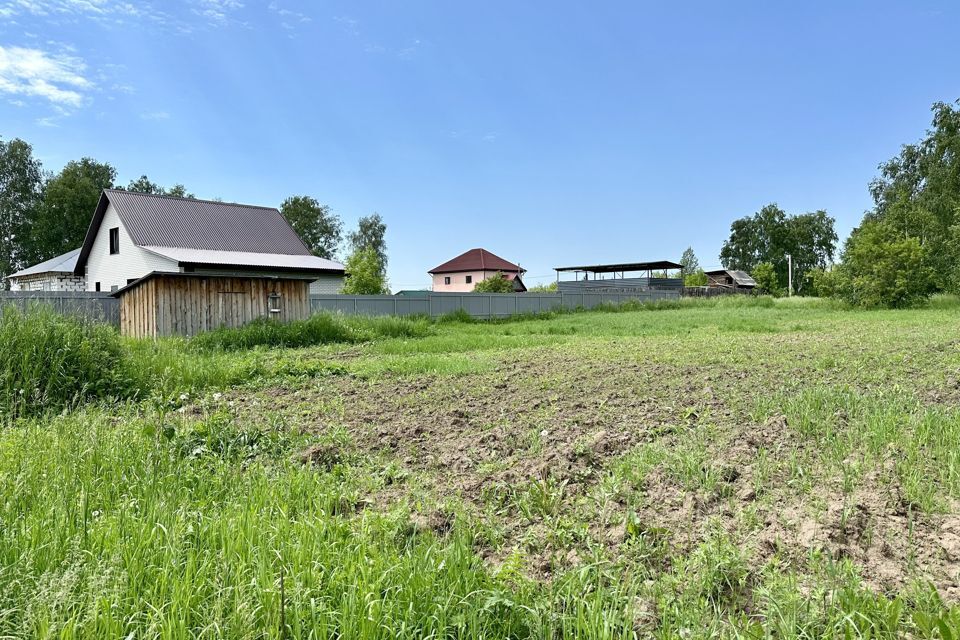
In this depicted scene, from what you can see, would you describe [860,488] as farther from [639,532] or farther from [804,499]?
[639,532]

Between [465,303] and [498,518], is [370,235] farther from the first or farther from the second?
[498,518]

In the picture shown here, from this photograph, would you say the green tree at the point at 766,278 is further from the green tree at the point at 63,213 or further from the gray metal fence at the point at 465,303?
the green tree at the point at 63,213

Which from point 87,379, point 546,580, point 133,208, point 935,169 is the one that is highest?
point 935,169

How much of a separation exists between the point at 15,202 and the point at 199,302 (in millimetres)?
41830

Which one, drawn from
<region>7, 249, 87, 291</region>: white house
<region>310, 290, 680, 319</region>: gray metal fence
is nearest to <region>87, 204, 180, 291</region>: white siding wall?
<region>7, 249, 87, 291</region>: white house

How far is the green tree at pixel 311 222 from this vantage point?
52812mm

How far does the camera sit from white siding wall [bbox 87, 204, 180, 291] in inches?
913

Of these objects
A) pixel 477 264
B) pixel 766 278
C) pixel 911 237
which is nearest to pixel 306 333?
pixel 911 237

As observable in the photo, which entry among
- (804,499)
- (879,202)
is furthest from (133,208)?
(879,202)

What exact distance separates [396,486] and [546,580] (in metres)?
1.35

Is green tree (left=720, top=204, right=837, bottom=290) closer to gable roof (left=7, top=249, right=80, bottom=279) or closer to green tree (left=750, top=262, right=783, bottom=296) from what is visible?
green tree (left=750, top=262, right=783, bottom=296)

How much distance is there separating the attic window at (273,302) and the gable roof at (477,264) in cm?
4678

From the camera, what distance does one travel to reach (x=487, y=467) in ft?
11.6

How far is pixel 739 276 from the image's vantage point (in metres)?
68.3
